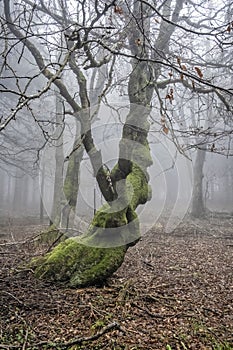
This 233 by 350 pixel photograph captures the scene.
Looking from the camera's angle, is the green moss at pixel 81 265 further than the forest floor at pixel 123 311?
Yes

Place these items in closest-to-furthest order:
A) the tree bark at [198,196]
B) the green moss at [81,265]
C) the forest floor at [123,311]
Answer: the forest floor at [123,311], the green moss at [81,265], the tree bark at [198,196]

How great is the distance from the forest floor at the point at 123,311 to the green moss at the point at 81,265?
0.54 ft

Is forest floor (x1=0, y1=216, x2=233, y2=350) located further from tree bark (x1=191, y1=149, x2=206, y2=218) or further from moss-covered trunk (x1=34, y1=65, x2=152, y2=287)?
tree bark (x1=191, y1=149, x2=206, y2=218)

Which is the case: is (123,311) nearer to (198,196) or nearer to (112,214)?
(112,214)

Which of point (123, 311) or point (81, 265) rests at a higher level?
point (81, 265)

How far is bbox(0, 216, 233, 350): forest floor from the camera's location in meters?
3.31

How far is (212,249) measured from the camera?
9.10 metres

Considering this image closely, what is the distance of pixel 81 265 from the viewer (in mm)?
4945

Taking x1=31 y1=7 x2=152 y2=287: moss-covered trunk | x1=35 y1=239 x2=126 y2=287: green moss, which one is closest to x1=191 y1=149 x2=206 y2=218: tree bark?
x1=31 y1=7 x2=152 y2=287: moss-covered trunk

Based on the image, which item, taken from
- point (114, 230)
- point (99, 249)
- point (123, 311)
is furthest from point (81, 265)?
point (123, 311)

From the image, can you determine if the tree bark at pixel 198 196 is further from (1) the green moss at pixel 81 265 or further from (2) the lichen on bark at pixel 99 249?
(1) the green moss at pixel 81 265

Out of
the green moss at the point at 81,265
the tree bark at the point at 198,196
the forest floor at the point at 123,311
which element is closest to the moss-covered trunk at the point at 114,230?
the green moss at the point at 81,265

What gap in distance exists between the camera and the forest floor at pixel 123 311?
10.9ft

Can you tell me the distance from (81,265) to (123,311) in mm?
1187
